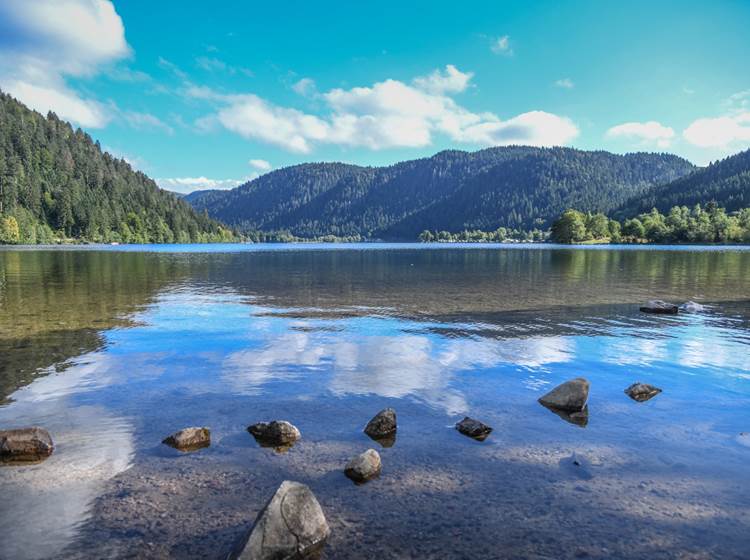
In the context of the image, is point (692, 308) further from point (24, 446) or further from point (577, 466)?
point (24, 446)

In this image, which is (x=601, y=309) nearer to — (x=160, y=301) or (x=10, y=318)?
(x=160, y=301)

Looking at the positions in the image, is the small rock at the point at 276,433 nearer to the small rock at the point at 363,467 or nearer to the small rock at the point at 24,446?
the small rock at the point at 363,467

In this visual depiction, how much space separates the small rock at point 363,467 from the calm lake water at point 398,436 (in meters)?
0.29

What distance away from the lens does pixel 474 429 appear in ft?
39.9

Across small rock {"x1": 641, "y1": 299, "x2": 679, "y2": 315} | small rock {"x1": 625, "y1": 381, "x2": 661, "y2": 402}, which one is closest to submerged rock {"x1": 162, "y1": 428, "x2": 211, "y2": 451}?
small rock {"x1": 625, "y1": 381, "x2": 661, "y2": 402}

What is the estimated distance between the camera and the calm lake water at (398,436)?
8.12 meters

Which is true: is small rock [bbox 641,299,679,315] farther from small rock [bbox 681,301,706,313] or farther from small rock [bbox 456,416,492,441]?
small rock [bbox 456,416,492,441]

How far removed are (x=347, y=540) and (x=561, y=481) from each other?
4.82 m

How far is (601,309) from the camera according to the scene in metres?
33.4

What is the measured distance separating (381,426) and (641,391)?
8.92 m

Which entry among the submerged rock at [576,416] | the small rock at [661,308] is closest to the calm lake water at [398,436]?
the submerged rock at [576,416]

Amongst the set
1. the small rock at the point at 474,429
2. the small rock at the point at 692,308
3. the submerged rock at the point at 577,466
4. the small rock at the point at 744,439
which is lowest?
the submerged rock at the point at 577,466

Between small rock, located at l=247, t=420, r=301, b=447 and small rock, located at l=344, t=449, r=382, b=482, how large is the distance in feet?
7.05

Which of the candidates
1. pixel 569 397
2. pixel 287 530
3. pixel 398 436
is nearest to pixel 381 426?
pixel 398 436
